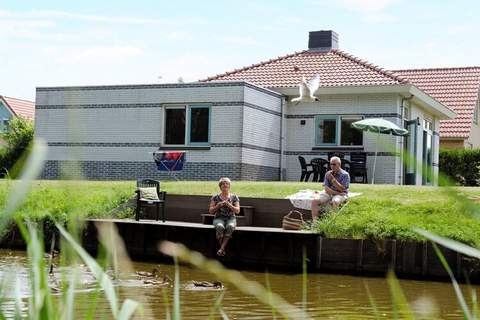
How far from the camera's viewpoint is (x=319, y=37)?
29.0m

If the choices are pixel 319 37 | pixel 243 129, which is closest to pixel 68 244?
pixel 243 129

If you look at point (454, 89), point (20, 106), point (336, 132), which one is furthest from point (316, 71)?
point (20, 106)

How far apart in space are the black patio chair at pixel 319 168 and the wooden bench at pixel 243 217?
7788mm

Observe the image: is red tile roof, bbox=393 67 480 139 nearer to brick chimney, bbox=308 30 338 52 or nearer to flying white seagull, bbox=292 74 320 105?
brick chimney, bbox=308 30 338 52

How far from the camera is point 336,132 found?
79.9 feet

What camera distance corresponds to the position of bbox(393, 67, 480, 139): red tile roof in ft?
110

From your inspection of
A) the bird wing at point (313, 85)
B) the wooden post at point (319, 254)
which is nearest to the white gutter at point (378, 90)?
the bird wing at point (313, 85)

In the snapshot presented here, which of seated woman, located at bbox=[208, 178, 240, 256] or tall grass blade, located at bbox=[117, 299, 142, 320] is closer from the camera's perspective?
tall grass blade, located at bbox=[117, 299, 142, 320]

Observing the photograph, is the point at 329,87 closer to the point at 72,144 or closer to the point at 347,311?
the point at 347,311

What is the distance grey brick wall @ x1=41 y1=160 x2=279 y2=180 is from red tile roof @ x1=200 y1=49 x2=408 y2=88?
10.1 ft

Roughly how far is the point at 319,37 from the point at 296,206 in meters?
14.9

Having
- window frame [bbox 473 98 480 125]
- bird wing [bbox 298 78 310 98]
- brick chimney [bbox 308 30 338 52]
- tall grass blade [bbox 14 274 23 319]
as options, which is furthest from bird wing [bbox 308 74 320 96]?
tall grass blade [bbox 14 274 23 319]

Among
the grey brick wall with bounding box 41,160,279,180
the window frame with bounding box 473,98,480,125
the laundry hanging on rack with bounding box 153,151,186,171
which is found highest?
the window frame with bounding box 473,98,480,125

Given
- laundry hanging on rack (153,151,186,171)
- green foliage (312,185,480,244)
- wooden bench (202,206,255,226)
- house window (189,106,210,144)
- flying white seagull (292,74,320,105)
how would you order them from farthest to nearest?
flying white seagull (292,74,320,105)
house window (189,106,210,144)
laundry hanging on rack (153,151,186,171)
wooden bench (202,206,255,226)
green foliage (312,185,480,244)
